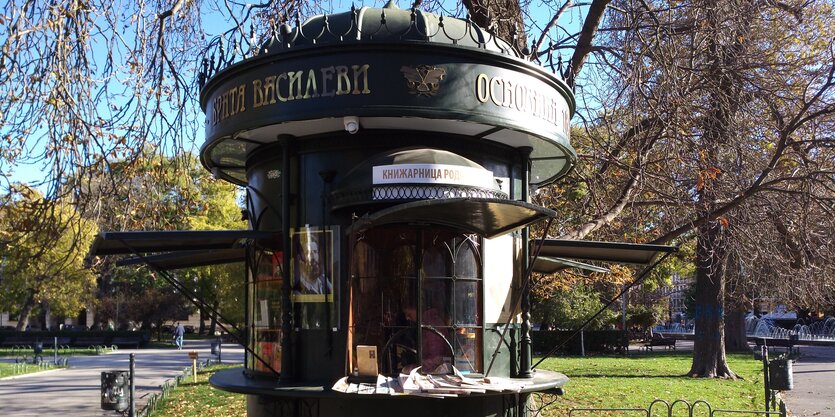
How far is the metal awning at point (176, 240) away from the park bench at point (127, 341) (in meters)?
36.9

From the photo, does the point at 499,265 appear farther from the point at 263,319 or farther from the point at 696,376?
the point at 696,376

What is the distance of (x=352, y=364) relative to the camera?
6.59 meters

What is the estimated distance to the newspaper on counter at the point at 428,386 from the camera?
598 cm

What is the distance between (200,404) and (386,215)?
1130 centimetres

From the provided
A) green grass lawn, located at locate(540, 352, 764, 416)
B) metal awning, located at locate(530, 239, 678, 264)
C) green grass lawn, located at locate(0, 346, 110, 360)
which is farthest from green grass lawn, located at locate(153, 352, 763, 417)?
green grass lawn, located at locate(0, 346, 110, 360)

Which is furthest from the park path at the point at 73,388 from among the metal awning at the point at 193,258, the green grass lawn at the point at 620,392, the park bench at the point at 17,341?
the park bench at the point at 17,341

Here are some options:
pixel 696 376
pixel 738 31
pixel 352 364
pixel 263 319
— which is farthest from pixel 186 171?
pixel 696 376

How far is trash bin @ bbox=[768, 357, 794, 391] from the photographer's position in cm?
1241

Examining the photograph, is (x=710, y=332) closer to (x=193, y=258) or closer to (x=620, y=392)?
(x=620, y=392)

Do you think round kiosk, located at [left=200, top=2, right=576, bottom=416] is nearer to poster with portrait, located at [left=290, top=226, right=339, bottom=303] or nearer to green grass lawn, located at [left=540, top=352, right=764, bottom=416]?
poster with portrait, located at [left=290, top=226, right=339, bottom=303]

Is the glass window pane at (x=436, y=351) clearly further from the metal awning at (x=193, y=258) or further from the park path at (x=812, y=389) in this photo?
the park path at (x=812, y=389)

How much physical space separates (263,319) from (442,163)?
94.4 inches

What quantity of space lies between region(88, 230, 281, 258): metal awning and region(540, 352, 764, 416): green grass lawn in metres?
8.37

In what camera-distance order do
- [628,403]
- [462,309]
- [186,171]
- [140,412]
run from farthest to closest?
[628,403] < [140,412] < [186,171] < [462,309]
